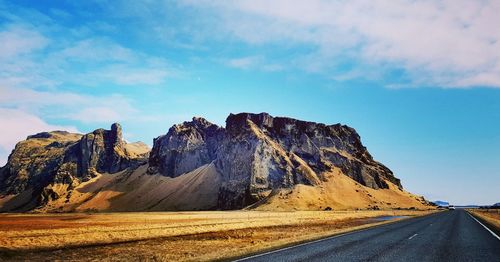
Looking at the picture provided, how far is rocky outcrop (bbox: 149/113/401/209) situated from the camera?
5714 inches

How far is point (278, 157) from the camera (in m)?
154

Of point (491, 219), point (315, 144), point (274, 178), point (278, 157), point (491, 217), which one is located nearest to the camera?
point (491, 219)

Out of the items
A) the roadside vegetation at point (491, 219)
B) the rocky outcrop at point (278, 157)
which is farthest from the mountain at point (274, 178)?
the roadside vegetation at point (491, 219)

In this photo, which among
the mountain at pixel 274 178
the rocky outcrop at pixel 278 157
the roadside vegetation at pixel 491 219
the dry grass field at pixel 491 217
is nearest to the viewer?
the roadside vegetation at pixel 491 219

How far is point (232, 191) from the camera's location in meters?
146

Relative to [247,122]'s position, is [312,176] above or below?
below

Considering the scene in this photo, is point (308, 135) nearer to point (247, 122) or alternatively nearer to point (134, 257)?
point (247, 122)

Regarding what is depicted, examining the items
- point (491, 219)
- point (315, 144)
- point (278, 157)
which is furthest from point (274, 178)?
point (491, 219)

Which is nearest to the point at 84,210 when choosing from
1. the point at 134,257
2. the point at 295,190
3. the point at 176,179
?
the point at 176,179

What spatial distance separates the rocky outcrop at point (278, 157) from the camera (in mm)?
145125

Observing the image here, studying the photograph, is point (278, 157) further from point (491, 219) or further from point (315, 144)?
point (491, 219)

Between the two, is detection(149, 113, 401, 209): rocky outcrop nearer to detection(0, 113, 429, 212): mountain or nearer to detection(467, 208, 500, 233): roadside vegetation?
detection(0, 113, 429, 212): mountain

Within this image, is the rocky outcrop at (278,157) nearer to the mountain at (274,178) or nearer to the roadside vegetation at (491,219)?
the mountain at (274,178)

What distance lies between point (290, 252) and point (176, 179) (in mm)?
180898
